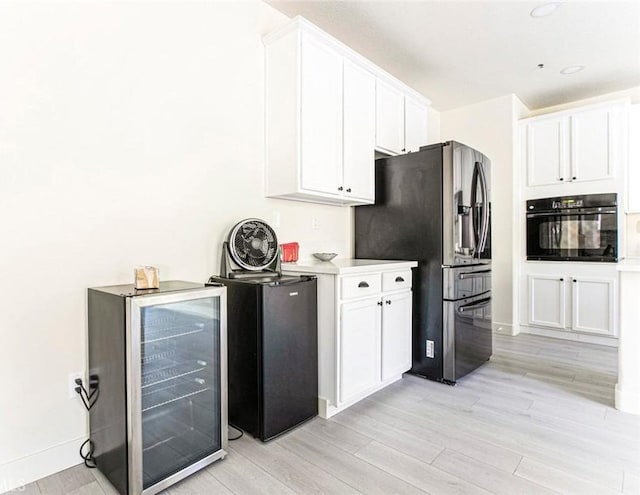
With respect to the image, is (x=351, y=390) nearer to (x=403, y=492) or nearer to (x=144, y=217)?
(x=403, y=492)

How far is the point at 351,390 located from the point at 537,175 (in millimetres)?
3395

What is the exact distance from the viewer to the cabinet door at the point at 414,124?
3375 mm

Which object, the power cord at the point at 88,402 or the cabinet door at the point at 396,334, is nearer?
the power cord at the point at 88,402

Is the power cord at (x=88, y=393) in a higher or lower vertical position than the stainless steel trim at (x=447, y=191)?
lower

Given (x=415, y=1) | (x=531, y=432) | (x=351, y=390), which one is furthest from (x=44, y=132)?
(x=531, y=432)

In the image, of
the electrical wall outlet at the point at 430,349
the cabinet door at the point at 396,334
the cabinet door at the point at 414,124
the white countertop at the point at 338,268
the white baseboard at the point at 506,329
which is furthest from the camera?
the white baseboard at the point at 506,329

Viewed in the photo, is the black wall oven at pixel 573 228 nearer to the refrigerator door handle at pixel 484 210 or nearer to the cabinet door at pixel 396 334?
the refrigerator door handle at pixel 484 210

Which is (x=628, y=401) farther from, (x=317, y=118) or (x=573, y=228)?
(x=317, y=118)

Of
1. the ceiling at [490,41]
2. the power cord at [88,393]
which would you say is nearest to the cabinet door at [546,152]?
the ceiling at [490,41]

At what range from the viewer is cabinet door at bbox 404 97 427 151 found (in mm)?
3375

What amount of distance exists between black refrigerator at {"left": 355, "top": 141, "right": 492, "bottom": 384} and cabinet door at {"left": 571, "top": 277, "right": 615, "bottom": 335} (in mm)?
1430

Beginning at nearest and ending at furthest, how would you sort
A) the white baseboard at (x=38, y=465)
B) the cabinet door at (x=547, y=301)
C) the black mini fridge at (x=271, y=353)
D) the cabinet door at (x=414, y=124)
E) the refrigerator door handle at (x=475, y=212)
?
the white baseboard at (x=38, y=465) < the black mini fridge at (x=271, y=353) < the refrigerator door handle at (x=475, y=212) < the cabinet door at (x=414, y=124) < the cabinet door at (x=547, y=301)

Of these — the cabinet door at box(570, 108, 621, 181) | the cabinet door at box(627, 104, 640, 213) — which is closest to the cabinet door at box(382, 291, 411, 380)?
the cabinet door at box(570, 108, 621, 181)

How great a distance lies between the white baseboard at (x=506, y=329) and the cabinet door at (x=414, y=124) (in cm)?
228
